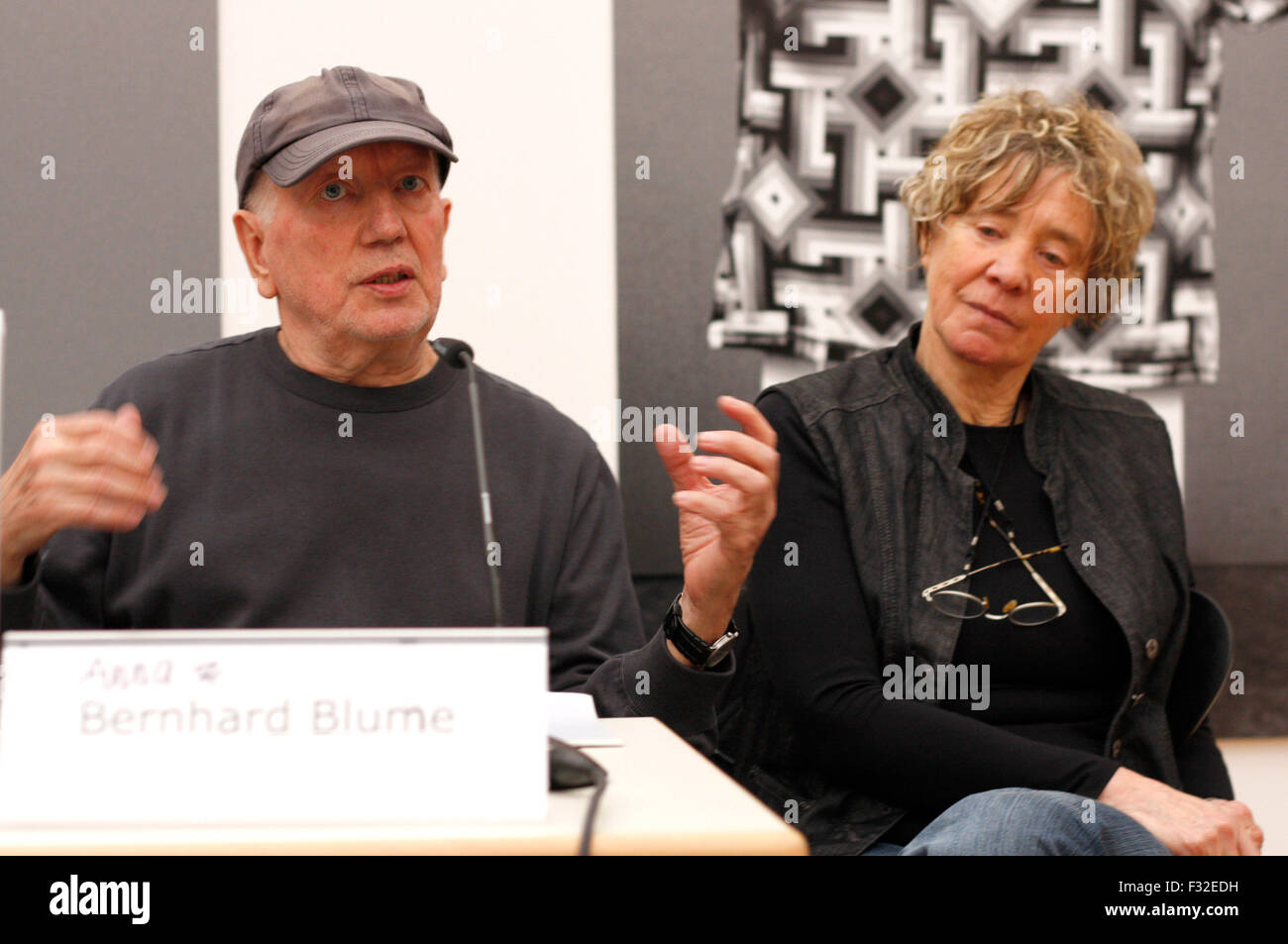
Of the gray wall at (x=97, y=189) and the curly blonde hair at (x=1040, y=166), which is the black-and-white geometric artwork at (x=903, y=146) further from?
the gray wall at (x=97, y=189)

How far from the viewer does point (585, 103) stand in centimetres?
200

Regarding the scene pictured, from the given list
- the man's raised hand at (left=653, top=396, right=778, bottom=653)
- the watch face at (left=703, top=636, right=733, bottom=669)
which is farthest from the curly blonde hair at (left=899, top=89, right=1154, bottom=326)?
the watch face at (left=703, top=636, right=733, bottom=669)

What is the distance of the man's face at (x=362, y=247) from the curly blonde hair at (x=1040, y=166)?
0.74 meters

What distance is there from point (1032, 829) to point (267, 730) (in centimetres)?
74

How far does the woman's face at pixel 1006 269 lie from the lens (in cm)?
168

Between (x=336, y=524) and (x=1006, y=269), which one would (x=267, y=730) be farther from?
(x=1006, y=269)

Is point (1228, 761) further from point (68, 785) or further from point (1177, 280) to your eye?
point (68, 785)

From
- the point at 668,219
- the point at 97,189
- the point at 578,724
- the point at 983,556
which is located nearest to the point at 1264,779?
the point at 983,556

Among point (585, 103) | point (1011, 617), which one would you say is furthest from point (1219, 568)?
point (585, 103)

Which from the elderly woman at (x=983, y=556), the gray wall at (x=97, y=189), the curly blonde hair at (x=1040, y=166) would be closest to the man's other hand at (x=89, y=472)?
the elderly woman at (x=983, y=556)

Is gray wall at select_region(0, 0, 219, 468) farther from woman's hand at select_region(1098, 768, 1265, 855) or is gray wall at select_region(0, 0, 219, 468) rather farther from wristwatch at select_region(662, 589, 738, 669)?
woman's hand at select_region(1098, 768, 1265, 855)

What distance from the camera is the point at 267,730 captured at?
726mm

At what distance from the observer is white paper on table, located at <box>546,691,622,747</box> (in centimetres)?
98
